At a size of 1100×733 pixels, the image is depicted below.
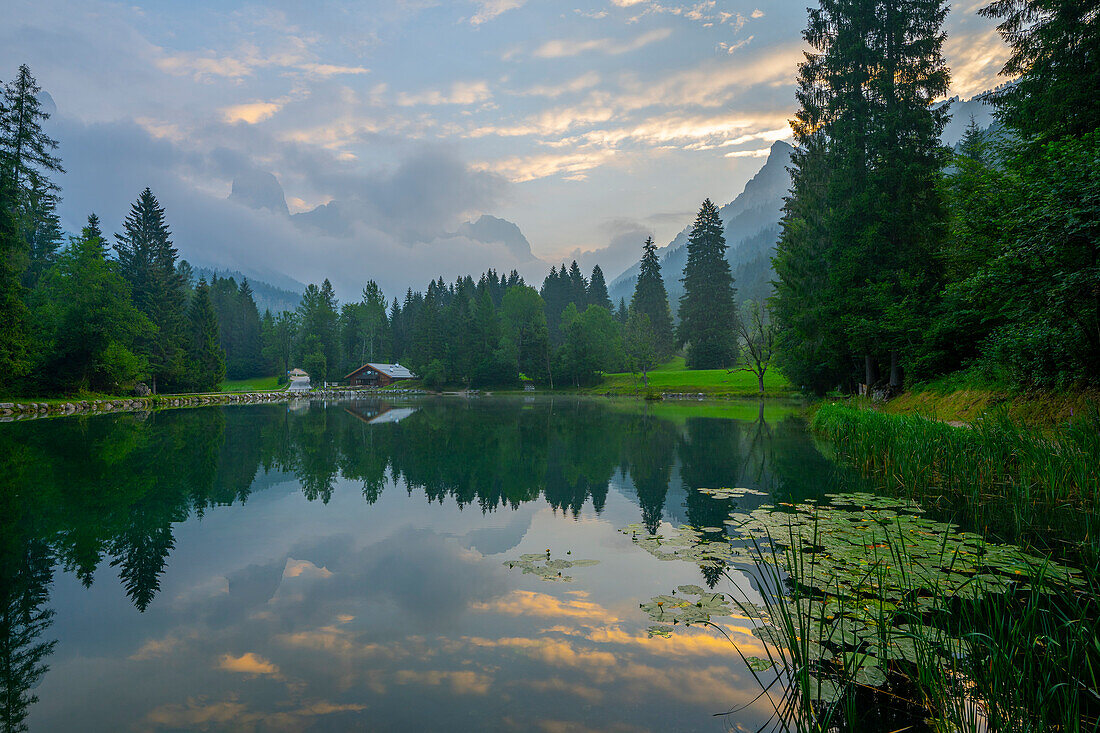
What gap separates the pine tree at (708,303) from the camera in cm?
7675

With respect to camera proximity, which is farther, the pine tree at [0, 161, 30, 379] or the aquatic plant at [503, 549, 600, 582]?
the pine tree at [0, 161, 30, 379]

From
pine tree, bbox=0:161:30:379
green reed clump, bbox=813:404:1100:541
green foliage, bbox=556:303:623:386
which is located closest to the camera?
green reed clump, bbox=813:404:1100:541

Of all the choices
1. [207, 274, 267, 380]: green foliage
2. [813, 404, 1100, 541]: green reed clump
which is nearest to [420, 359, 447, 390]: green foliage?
[207, 274, 267, 380]: green foliage

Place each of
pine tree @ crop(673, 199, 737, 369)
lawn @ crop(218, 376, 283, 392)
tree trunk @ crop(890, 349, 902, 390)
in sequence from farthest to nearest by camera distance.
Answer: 1. lawn @ crop(218, 376, 283, 392)
2. pine tree @ crop(673, 199, 737, 369)
3. tree trunk @ crop(890, 349, 902, 390)

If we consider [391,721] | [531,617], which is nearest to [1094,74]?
[531,617]

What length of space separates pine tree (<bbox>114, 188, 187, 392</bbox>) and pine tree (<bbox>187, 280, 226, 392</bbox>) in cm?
182

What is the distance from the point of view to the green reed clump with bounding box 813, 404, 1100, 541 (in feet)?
30.2

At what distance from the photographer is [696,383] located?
6675cm

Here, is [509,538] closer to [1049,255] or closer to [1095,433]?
[1095,433]

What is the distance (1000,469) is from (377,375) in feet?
320

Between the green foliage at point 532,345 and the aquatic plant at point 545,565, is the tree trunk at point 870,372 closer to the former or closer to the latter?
the aquatic plant at point 545,565

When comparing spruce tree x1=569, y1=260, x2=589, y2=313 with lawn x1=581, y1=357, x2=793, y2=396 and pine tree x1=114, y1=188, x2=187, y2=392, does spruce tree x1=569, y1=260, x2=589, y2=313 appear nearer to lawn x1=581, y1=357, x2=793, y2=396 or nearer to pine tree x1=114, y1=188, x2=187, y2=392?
lawn x1=581, y1=357, x2=793, y2=396

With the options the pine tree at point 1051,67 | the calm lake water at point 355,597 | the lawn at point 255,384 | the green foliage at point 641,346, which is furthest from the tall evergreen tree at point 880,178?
the lawn at point 255,384

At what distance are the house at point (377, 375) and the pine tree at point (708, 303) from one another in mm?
51517
